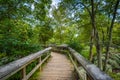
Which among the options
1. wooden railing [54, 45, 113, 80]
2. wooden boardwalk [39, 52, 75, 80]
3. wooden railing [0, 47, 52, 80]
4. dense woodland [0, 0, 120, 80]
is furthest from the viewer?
dense woodland [0, 0, 120, 80]

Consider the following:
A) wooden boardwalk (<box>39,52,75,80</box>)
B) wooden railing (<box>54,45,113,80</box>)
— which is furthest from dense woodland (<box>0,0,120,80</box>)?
wooden railing (<box>54,45,113,80</box>)

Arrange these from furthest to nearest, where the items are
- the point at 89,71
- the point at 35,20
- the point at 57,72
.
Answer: the point at 35,20 → the point at 57,72 → the point at 89,71

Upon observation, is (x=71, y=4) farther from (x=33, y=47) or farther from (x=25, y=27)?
(x=33, y=47)

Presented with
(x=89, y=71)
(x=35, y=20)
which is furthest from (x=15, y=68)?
(x=35, y=20)

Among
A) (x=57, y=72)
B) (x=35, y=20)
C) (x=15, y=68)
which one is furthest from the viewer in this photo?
(x=35, y=20)

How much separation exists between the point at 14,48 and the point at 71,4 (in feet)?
19.6

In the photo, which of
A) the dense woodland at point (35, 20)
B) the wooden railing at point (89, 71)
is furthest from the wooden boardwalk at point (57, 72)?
the dense woodland at point (35, 20)

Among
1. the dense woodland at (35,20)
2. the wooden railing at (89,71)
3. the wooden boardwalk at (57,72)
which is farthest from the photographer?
the dense woodland at (35,20)

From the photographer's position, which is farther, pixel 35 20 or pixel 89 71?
pixel 35 20

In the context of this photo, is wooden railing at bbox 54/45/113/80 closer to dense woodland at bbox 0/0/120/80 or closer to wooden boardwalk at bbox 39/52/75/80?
wooden boardwalk at bbox 39/52/75/80

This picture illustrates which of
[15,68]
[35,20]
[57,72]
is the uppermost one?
[35,20]

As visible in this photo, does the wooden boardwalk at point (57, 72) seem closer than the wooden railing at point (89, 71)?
No

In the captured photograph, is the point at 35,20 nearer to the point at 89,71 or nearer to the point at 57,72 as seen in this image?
the point at 57,72

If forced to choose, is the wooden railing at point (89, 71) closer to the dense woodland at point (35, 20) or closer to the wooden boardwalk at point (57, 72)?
the wooden boardwalk at point (57, 72)
